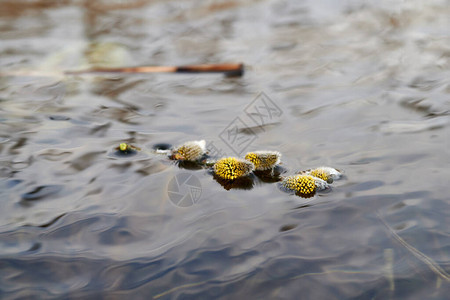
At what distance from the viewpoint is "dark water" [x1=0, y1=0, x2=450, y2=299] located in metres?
2.17

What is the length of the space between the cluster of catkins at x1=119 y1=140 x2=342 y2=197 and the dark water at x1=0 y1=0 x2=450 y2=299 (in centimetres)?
7

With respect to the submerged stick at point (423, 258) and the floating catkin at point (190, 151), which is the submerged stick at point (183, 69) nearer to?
the floating catkin at point (190, 151)

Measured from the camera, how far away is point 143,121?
3795 millimetres

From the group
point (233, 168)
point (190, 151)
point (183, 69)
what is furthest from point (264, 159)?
point (183, 69)

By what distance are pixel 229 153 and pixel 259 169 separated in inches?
14.6

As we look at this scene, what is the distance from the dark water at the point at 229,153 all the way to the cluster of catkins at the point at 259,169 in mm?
74

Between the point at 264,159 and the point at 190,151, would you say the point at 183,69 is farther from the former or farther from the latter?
the point at 264,159

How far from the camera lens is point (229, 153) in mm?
3281

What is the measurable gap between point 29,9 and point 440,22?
232 inches

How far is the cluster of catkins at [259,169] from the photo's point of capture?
9.03ft

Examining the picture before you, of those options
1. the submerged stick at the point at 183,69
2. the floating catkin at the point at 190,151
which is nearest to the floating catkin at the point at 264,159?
the floating catkin at the point at 190,151

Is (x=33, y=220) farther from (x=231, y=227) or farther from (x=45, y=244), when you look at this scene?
(x=231, y=227)

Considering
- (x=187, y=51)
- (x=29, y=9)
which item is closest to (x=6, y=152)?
(x=187, y=51)

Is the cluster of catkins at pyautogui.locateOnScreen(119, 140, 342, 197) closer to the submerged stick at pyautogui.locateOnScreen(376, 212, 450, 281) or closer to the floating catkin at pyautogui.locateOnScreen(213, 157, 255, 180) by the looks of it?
the floating catkin at pyautogui.locateOnScreen(213, 157, 255, 180)
